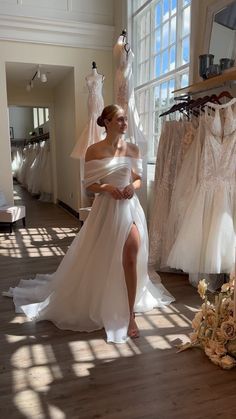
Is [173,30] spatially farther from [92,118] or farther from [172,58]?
[92,118]

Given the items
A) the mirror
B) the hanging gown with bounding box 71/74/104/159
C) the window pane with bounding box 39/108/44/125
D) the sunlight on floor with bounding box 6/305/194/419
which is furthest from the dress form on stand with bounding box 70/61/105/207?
the window pane with bounding box 39/108/44/125

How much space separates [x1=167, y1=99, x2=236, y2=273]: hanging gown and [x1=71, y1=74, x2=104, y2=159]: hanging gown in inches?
73.2

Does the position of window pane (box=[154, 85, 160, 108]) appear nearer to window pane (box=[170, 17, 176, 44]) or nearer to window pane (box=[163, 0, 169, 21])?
window pane (box=[170, 17, 176, 44])

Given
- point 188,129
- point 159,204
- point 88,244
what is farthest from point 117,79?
point 88,244

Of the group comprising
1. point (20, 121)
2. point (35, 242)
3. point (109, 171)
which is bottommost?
point (35, 242)

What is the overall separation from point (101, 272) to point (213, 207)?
1.11 m

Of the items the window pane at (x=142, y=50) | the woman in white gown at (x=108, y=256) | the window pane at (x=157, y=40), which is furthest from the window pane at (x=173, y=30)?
the woman in white gown at (x=108, y=256)

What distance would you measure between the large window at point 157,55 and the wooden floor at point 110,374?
2.78 meters

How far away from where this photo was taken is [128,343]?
222 centimetres

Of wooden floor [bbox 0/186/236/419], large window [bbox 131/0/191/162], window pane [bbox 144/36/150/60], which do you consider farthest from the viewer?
window pane [bbox 144/36/150/60]

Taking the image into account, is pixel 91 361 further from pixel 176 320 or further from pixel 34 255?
pixel 34 255

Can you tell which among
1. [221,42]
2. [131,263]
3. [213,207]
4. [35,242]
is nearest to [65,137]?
[35,242]

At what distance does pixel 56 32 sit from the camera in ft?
17.6

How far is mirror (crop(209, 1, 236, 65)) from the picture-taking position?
116 inches
